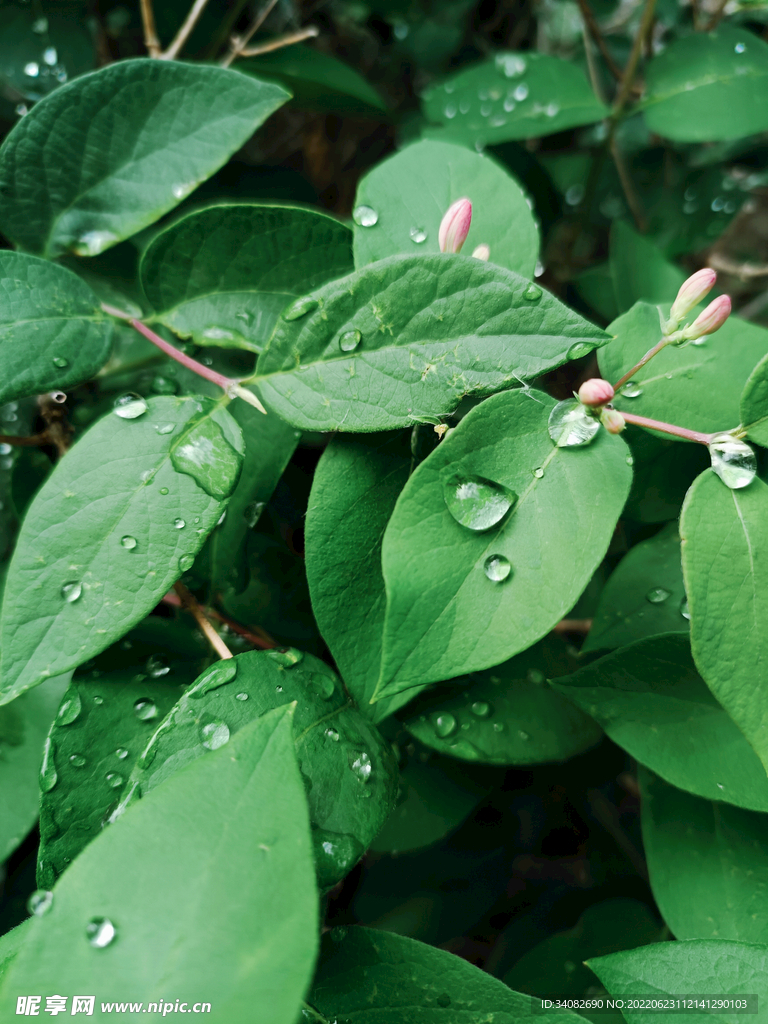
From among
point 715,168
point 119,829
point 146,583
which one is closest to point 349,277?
point 146,583

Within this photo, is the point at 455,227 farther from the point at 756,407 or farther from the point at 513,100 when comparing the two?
the point at 513,100

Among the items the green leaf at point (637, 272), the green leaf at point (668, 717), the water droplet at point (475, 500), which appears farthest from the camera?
the green leaf at point (637, 272)

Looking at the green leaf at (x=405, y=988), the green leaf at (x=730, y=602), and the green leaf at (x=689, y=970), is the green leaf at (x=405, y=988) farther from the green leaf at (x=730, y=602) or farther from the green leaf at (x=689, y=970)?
the green leaf at (x=730, y=602)

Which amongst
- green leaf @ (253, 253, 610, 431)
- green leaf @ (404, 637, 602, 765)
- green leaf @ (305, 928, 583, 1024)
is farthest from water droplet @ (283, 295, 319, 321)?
green leaf @ (305, 928, 583, 1024)

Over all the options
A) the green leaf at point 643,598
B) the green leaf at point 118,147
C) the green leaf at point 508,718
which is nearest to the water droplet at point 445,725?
the green leaf at point 508,718

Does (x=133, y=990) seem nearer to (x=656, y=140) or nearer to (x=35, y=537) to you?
(x=35, y=537)

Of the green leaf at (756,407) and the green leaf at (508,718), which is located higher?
the green leaf at (756,407)

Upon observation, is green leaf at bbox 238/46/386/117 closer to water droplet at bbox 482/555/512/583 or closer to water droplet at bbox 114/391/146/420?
water droplet at bbox 114/391/146/420
